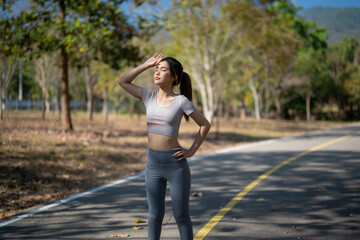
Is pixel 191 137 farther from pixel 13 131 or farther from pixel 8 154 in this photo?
pixel 8 154

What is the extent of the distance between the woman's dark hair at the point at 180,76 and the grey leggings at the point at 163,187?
1.55ft

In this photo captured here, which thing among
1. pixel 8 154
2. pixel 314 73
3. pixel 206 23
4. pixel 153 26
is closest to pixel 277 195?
pixel 8 154

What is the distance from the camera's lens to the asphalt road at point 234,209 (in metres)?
5.05

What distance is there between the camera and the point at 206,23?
20500 millimetres

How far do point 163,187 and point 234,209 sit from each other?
2.83 m

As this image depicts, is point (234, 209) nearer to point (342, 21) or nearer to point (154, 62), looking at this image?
point (154, 62)

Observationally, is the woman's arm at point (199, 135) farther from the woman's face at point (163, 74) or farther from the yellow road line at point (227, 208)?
the yellow road line at point (227, 208)

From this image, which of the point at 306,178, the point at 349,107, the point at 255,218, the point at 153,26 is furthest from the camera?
the point at 349,107

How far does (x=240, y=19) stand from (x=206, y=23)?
1.98m

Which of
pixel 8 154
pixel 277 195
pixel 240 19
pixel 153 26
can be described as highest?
pixel 240 19

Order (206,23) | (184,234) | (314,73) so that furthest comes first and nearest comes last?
(314,73) → (206,23) → (184,234)

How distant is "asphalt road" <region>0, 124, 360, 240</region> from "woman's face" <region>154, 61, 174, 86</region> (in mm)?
2114

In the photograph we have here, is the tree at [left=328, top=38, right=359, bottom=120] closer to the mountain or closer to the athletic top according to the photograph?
the mountain

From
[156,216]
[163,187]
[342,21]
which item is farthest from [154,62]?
[342,21]
